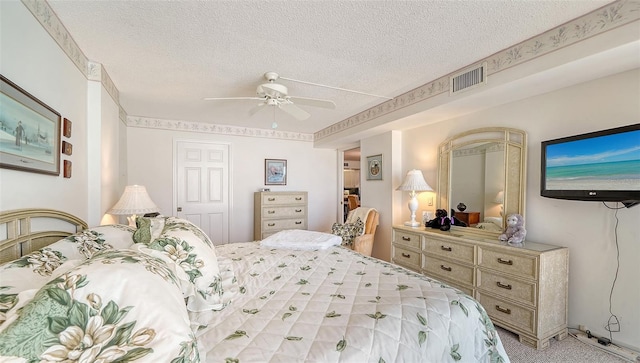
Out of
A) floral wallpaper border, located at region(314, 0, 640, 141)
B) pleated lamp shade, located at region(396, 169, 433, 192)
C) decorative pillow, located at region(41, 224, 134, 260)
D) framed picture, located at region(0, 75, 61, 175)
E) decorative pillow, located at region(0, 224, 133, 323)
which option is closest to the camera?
decorative pillow, located at region(0, 224, 133, 323)

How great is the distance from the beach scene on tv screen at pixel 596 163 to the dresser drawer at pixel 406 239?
4.35ft

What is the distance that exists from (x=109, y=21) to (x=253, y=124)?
2899 millimetres

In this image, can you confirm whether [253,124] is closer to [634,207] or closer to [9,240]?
[9,240]

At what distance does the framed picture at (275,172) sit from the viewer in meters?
5.06

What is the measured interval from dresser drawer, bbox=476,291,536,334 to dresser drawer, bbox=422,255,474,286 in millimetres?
165

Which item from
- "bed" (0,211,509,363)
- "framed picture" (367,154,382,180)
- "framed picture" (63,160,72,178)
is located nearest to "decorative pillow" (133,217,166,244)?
"bed" (0,211,509,363)

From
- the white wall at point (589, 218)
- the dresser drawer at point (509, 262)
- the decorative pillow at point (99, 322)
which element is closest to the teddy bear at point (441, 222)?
the dresser drawer at point (509, 262)

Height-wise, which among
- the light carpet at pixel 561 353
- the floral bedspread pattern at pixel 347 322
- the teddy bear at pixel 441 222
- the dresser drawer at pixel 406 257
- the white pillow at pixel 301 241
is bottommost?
the light carpet at pixel 561 353

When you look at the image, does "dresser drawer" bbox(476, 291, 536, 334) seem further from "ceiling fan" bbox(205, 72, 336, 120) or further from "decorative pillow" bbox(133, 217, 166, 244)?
"decorative pillow" bbox(133, 217, 166, 244)

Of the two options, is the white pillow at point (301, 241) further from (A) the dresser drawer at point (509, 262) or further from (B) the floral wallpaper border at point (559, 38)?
(B) the floral wallpaper border at point (559, 38)

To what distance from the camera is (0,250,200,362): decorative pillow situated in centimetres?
61

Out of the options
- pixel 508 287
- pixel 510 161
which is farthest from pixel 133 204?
pixel 510 161

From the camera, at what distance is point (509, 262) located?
2.22 meters

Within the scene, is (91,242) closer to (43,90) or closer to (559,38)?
(43,90)
